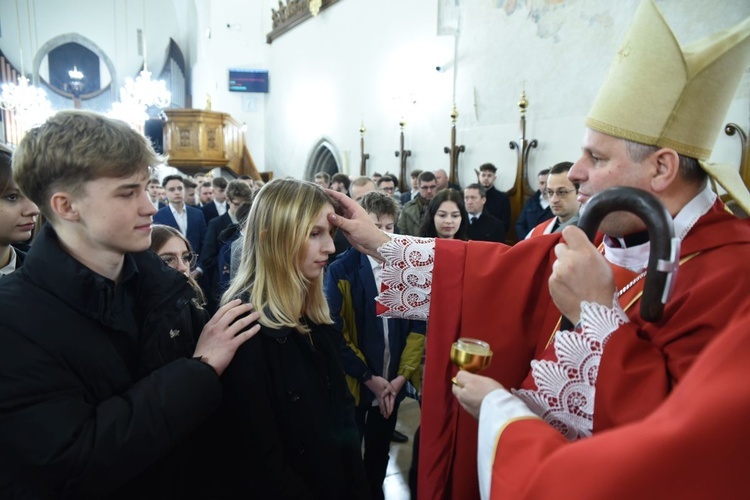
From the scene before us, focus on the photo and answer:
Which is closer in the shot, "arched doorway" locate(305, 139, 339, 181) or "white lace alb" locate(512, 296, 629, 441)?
"white lace alb" locate(512, 296, 629, 441)

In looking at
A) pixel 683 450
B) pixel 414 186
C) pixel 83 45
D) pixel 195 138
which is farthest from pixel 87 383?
pixel 83 45

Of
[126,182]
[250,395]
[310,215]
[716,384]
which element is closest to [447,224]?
[310,215]

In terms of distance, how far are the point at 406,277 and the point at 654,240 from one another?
2.85 ft

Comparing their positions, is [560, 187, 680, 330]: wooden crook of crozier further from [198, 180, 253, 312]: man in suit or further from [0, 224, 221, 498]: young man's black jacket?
[198, 180, 253, 312]: man in suit

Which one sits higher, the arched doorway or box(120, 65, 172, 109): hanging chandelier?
box(120, 65, 172, 109): hanging chandelier

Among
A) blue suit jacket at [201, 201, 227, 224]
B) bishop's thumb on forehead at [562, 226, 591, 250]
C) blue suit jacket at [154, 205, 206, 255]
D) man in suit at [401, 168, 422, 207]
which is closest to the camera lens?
bishop's thumb on forehead at [562, 226, 591, 250]

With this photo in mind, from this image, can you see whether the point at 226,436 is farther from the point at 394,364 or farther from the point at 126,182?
the point at 394,364

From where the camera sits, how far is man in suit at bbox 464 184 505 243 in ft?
16.3

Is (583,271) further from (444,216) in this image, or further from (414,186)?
(414,186)

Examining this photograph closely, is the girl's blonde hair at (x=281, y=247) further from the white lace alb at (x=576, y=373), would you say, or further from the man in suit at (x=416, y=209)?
Result: the man in suit at (x=416, y=209)

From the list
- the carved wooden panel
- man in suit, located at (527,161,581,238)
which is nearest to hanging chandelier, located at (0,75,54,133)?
the carved wooden panel

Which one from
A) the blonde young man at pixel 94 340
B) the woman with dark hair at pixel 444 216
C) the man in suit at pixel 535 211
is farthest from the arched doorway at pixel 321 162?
the blonde young man at pixel 94 340

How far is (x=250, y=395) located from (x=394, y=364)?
132cm

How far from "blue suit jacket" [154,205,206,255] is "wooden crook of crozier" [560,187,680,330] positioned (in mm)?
4617
